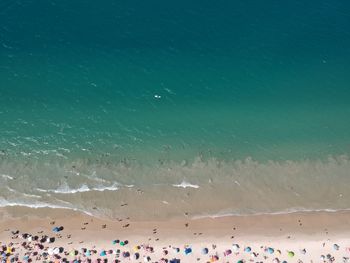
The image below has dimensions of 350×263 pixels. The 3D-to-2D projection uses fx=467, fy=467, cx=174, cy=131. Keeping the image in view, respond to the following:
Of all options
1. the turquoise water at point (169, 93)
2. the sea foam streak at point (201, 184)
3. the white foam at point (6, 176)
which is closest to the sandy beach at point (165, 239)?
the sea foam streak at point (201, 184)

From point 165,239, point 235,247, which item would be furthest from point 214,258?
point 165,239

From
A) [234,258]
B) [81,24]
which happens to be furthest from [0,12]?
[234,258]

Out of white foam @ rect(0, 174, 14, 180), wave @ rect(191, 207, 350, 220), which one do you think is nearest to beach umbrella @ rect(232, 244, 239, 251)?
wave @ rect(191, 207, 350, 220)

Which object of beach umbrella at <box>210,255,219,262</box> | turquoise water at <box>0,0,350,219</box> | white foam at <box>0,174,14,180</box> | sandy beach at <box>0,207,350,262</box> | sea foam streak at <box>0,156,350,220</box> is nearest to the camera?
sandy beach at <box>0,207,350,262</box>

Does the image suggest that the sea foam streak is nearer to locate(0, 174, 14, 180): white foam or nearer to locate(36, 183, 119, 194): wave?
locate(36, 183, 119, 194): wave

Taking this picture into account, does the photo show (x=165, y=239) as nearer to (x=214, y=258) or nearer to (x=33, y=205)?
(x=214, y=258)

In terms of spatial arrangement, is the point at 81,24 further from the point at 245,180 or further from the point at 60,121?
the point at 245,180
